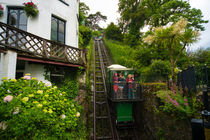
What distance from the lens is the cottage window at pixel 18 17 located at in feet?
21.4

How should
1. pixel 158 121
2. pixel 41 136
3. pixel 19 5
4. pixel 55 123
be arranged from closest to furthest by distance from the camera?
pixel 41 136, pixel 55 123, pixel 158 121, pixel 19 5

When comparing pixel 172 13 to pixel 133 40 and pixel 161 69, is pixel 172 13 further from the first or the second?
pixel 161 69

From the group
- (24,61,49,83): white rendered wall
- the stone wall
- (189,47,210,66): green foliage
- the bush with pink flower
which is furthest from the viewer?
(189,47,210,66): green foliage

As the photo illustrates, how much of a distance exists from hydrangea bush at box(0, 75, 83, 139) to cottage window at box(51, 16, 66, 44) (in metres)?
5.02

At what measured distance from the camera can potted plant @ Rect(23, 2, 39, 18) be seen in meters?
6.21

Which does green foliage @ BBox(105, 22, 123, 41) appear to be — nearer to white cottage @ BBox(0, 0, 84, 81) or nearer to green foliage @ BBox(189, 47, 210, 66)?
green foliage @ BBox(189, 47, 210, 66)

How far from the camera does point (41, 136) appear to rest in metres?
2.88

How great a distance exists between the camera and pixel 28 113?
2.64 metres

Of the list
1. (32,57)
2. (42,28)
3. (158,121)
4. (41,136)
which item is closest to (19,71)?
(32,57)

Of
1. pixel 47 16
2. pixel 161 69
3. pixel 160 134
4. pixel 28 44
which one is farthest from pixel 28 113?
pixel 161 69

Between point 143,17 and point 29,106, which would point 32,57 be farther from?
point 143,17

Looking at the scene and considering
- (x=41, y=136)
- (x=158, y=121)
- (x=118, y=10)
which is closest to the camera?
(x=41, y=136)

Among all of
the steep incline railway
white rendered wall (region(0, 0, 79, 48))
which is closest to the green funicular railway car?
the steep incline railway

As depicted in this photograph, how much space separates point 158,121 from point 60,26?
30.5 ft
